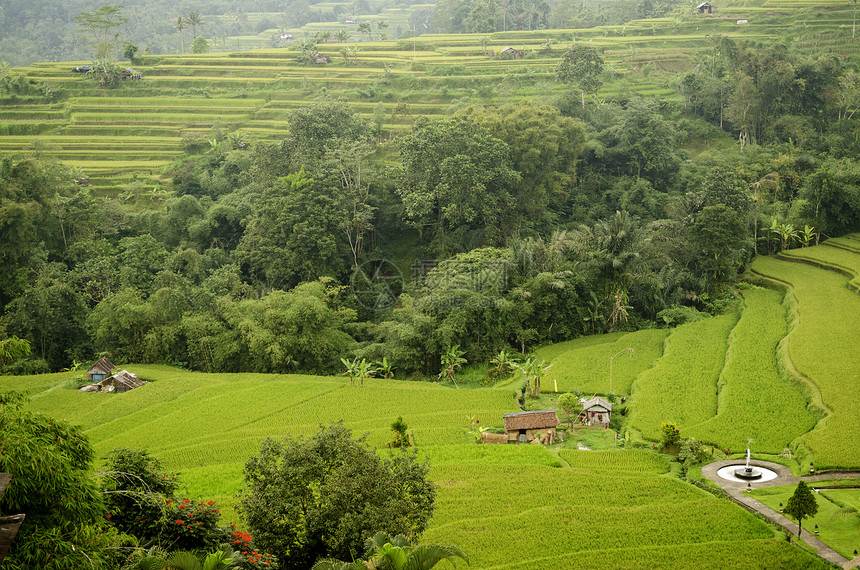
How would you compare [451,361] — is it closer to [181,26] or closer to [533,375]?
[533,375]

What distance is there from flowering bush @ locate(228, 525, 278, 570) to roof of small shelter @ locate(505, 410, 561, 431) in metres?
9.76

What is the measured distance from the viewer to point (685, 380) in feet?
71.4

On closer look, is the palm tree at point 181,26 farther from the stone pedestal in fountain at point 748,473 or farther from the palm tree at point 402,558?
the palm tree at point 402,558

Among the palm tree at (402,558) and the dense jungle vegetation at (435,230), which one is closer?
the palm tree at (402,558)

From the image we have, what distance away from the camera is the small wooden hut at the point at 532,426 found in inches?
763

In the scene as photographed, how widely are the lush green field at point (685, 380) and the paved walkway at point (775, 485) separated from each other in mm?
2239

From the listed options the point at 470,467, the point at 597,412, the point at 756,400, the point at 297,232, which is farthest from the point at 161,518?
the point at 297,232

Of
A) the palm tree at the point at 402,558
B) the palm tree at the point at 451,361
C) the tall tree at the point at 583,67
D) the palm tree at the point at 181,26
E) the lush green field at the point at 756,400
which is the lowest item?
the palm tree at the point at 451,361

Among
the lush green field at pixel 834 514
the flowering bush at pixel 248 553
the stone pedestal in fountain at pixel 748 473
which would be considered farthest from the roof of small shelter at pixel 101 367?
the lush green field at pixel 834 514

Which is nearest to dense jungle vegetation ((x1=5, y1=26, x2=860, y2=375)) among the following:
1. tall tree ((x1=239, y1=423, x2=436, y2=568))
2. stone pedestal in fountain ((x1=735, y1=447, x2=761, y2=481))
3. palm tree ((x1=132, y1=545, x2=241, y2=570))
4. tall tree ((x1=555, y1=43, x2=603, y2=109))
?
tall tree ((x1=555, y1=43, x2=603, y2=109))

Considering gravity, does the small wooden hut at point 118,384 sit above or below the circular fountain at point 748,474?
below

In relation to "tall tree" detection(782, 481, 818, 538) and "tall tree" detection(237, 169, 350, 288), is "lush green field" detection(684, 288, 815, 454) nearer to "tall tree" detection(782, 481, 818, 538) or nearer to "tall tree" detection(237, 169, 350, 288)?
"tall tree" detection(782, 481, 818, 538)

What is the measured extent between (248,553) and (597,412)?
478 inches

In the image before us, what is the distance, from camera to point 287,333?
26875 mm
